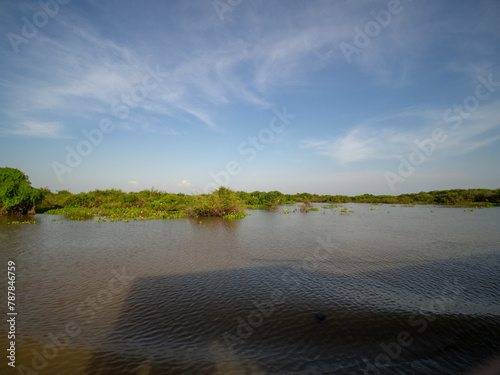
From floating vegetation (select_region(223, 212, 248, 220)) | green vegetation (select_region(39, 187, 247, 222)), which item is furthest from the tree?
floating vegetation (select_region(223, 212, 248, 220))

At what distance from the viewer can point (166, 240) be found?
667 inches

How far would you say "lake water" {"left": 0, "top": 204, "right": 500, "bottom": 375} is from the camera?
15.6 feet

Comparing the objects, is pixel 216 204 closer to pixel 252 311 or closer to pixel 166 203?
pixel 166 203

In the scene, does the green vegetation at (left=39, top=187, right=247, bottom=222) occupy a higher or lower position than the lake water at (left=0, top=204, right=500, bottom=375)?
higher

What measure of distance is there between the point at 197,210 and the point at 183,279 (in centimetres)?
2498

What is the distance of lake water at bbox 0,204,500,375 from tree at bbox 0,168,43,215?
23094mm

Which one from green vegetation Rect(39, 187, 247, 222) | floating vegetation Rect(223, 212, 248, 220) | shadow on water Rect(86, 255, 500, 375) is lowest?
shadow on water Rect(86, 255, 500, 375)

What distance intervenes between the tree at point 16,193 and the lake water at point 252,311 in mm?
23094

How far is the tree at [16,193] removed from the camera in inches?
1156

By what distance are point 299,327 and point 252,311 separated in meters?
1.51

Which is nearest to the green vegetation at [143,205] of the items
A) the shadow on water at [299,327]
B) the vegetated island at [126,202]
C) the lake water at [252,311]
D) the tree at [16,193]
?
the vegetated island at [126,202]

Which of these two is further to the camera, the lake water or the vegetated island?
the vegetated island

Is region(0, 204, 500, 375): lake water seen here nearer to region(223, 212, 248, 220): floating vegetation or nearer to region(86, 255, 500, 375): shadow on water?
region(86, 255, 500, 375): shadow on water

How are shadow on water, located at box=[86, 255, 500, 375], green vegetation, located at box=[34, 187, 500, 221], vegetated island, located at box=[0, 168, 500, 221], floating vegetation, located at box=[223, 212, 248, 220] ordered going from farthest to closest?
green vegetation, located at box=[34, 187, 500, 221] < floating vegetation, located at box=[223, 212, 248, 220] < vegetated island, located at box=[0, 168, 500, 221] < shadow on water, located at box=[86, 255, 500, 375]
